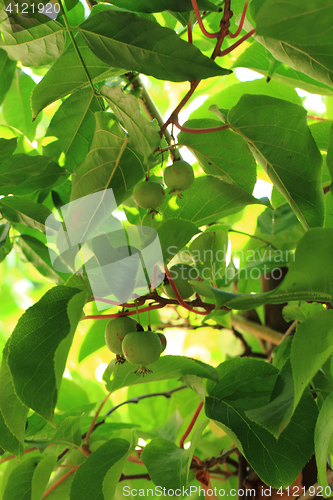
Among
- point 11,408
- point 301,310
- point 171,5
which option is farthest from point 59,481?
point 171,5

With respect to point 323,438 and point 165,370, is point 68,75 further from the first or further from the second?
point 323,438

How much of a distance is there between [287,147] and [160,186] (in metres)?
0.17

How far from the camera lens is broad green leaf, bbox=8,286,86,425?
37 cm

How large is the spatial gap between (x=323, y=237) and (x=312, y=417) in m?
0.27

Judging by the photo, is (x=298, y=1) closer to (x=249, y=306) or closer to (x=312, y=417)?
(x=249, y=306)

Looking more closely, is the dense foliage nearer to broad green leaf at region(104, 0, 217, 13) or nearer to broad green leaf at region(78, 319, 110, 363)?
broad green leaf at region(104, 0, 217, 13)

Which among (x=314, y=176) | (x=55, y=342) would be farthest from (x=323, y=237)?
(x=55, y=342)

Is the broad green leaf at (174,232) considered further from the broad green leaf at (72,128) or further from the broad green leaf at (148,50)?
the broad green leaf at (72,128)

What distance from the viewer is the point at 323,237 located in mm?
341

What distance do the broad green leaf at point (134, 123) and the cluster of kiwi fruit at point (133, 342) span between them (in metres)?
0.21

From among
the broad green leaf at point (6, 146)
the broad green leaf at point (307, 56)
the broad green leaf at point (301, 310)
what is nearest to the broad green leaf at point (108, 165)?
the broad green leaf at point (6, 146)

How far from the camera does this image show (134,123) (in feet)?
1.31

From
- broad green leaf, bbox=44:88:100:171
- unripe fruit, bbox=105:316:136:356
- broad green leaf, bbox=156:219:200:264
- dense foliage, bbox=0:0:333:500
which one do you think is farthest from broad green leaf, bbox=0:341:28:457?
broad green leaf, bbox=44:88:100:171

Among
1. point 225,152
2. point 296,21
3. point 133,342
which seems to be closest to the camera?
point 296,21
